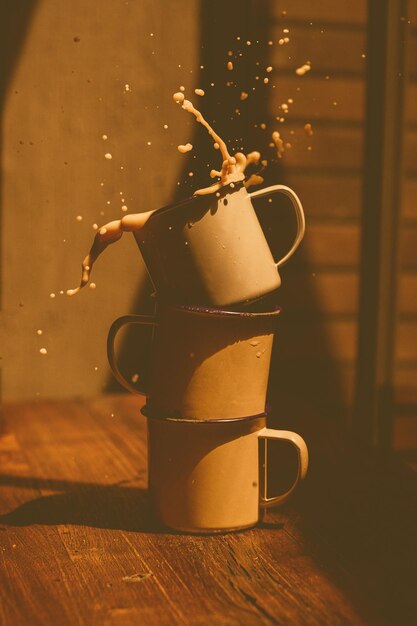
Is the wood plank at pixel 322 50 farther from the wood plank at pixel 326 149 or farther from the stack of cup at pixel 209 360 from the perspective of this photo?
the stack of cup at pixel 209 360

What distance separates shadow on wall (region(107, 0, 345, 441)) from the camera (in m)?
2.50

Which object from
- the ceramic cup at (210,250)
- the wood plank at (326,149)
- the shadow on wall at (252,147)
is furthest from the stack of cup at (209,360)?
the wood plank at (326,149)

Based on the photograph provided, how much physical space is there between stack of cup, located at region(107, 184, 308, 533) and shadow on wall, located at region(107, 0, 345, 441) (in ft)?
3.39

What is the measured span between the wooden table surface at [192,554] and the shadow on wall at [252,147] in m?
0.83

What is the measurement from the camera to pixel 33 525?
135cm

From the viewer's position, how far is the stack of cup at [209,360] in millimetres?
1226

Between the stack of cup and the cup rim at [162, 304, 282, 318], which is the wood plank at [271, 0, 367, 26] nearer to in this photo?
the stack of cup

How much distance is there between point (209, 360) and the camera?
1254 millimetres

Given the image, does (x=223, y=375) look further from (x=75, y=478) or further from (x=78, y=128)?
(x=78, y=128)

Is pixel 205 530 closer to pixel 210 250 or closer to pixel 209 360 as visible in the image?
pixel 209 360

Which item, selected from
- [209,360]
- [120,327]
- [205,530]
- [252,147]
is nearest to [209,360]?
[209,360]

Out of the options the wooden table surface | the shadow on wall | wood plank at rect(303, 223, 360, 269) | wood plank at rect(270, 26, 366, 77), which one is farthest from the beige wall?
the wooden table surface

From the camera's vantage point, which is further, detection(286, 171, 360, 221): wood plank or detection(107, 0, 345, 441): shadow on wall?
detection(286, 171, 360, 221): wood plank

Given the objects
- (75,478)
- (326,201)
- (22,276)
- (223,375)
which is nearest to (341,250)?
(326,201)
